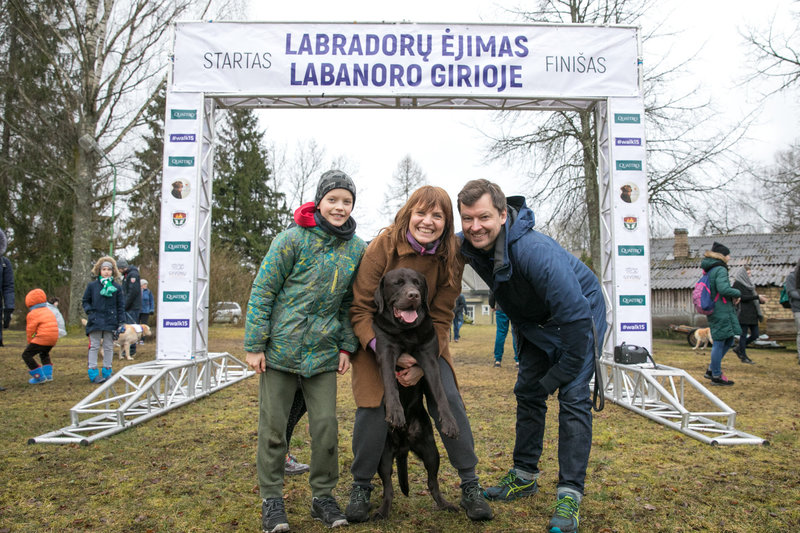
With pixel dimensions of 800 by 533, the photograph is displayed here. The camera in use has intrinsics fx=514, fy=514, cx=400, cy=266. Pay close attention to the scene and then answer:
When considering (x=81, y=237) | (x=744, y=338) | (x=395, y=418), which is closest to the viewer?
Answer: (x=395, y=418)

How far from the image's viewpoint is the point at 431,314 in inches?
124

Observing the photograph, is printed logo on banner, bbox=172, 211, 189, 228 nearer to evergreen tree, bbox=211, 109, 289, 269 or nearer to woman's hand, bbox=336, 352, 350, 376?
woman's hand, bbox=336, 352, 350, 376

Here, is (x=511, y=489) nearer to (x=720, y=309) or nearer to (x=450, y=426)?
(x=450, y=426)

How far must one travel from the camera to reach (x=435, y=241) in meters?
3.03

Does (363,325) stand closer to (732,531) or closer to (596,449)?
(732,531)

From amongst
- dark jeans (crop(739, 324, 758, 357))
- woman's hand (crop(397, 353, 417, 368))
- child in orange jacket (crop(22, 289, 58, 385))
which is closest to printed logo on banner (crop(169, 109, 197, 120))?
child in orange jacket (crop(22, 289, 58, 385))

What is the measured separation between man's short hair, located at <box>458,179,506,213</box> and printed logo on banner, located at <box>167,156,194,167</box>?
5.19 metres

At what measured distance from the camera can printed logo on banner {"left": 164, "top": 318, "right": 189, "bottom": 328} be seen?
22.3 ft

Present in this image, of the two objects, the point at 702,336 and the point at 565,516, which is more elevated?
the point at 565,516

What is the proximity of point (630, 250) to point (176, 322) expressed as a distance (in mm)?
6207

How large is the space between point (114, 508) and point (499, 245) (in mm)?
2910

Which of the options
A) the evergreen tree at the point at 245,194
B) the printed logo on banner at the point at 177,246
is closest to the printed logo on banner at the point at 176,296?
the printed logo on banner at the point at 177,246

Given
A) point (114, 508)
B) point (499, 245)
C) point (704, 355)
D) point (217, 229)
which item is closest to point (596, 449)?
point (499, 245)

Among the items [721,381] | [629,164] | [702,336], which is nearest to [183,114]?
[629,164]
